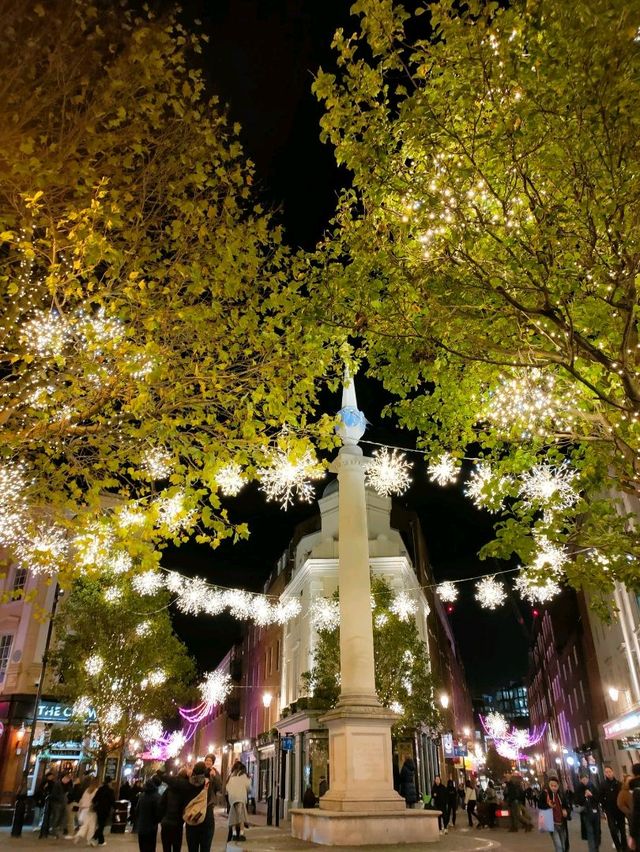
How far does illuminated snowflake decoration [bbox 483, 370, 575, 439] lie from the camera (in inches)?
388

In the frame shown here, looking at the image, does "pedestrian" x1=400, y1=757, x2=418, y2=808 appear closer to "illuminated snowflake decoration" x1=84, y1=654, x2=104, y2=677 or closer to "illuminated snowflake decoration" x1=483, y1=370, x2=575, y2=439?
"illuminated snowflake decoration" x1=483, y1=370, x2=575, y2=439

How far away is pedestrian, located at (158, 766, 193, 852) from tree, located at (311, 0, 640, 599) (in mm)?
5760

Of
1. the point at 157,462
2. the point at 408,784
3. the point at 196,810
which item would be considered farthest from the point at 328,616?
the point at 196,810

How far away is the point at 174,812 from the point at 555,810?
8.38 m

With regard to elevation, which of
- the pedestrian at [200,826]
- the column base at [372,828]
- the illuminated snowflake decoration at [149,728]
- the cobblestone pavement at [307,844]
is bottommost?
the cobblestone pavement at [307,844]

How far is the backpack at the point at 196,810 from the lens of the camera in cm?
808

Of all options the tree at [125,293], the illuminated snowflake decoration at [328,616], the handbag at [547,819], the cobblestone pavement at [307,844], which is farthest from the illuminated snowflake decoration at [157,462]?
the illuminated snowflake decoration at [328,616]

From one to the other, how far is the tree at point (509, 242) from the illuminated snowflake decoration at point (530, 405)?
33 millimetres

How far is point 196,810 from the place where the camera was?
26.6 feet

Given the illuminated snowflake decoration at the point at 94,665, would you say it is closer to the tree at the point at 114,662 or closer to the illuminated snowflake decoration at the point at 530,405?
the tree at the point at 114,662

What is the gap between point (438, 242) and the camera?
8773mm

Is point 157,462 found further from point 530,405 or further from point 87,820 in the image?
point 87,820

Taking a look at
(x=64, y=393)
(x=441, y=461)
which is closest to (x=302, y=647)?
(x=441, y=461)

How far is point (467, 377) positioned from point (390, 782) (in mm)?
8855
